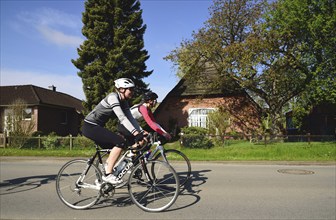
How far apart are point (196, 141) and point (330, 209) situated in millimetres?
11364

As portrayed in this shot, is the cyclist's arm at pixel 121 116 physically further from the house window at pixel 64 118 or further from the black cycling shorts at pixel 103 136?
the house window at pixel 64 118

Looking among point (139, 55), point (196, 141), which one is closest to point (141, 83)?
point (139, 55)

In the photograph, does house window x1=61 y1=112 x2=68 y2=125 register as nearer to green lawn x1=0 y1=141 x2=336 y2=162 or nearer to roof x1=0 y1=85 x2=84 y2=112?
roof x1=0 y1=85 x2=84 y2=112

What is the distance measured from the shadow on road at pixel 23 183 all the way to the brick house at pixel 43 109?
17957mm

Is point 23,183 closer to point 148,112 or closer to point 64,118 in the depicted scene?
point 148,112

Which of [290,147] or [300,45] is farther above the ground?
[300,45]

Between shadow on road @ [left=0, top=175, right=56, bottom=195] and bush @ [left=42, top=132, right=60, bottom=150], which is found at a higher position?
bush @ [left=42, top=132, right=60, bottom=150]

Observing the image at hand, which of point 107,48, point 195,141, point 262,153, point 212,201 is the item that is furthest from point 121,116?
point 107,48

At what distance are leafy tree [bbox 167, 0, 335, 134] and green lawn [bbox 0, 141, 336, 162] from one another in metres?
6.44

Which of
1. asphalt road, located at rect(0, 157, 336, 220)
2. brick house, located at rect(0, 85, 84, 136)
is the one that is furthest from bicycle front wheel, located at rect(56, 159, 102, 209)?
brick house, located at rect(0, 85, 84, 136)

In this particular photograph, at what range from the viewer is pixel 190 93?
25594mm

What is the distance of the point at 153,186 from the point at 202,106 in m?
21.1

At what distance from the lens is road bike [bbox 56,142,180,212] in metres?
4.57

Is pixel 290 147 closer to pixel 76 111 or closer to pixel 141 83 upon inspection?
pixel 141 83
